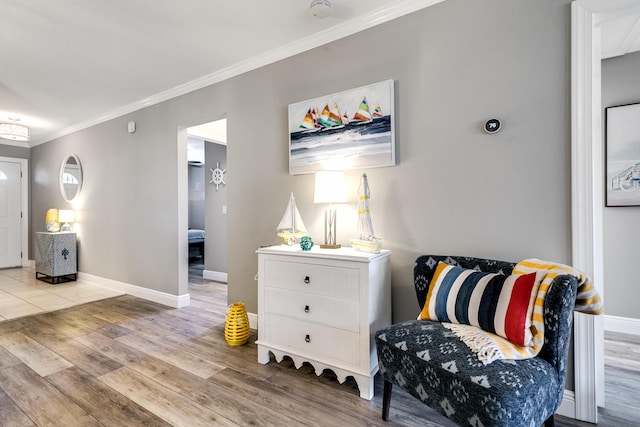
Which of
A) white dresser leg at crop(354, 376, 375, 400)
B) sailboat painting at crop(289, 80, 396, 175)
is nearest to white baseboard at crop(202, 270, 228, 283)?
sailboat painting at crop(289, 80, 396, 175)

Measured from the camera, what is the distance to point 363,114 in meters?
2.20

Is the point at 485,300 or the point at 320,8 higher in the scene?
the point at 320,8

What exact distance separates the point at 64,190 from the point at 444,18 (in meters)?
5.83

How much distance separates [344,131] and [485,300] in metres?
1.45

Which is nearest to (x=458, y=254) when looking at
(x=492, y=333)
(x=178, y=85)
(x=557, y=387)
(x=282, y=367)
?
(x=492, y=333)

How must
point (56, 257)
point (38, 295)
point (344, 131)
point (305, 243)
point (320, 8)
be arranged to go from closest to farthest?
point (320, 8) < point (305, 243) < point (344, 131) < point (38, 295) < point (56, 257)

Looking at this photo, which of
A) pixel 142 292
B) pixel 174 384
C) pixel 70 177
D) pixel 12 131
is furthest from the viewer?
pixel 70 177

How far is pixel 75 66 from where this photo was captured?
2.89m

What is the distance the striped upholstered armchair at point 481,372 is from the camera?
3.66ft

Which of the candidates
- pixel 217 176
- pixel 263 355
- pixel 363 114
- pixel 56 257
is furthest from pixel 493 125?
pixel 56 257

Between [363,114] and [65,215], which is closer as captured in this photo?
[363,114]

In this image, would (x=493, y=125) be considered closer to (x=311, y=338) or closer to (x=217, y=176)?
(x=311, y=338)

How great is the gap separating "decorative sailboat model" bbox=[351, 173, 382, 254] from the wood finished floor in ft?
2.79

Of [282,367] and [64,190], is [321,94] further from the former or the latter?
[64,190]
